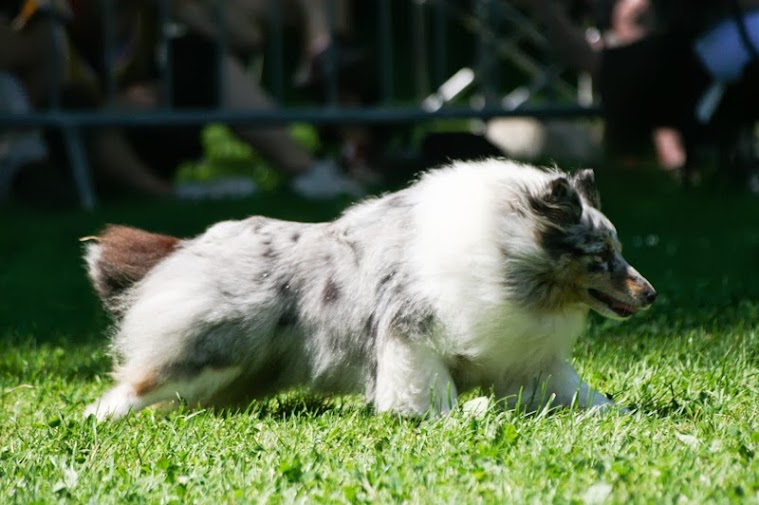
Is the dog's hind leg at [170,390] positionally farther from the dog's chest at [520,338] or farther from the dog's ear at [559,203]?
the dog's ear at [559,203]

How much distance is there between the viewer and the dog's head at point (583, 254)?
12.8 feet

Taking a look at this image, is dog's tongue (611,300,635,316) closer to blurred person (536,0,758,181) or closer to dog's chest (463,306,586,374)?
dog's chest (463,306,586,374)

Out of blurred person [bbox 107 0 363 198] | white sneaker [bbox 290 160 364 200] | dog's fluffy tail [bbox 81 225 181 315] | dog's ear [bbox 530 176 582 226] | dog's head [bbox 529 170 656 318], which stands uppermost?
dog's ear [bbox 530 176 582 226]

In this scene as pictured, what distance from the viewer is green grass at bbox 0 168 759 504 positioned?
3223mm

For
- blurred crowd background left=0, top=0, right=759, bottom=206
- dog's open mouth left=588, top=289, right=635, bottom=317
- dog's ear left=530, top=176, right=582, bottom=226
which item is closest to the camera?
dog's ear left=530, top=176, right=582, bottom=226

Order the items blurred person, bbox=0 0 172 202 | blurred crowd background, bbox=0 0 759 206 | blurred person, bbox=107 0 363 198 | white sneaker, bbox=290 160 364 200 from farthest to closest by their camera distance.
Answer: blurred person, bbox=107 0 363 198
white sneaker, bbox=290 160 364 200
blurred person, bbox=0 0 172 202
blurred crowd background, bbox=0 0 759 206

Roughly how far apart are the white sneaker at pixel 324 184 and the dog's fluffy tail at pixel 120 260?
4.42 m

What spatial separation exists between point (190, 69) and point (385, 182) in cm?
162

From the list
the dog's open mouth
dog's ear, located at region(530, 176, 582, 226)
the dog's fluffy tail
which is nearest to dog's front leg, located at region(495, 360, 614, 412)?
the dog's open mouth

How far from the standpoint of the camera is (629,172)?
9.90 meters

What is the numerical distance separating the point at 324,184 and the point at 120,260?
15.9 feet

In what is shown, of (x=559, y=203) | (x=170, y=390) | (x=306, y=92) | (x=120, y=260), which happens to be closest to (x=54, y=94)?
(x=306, y=92)

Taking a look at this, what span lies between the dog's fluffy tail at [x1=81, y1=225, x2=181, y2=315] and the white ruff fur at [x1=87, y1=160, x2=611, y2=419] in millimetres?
32

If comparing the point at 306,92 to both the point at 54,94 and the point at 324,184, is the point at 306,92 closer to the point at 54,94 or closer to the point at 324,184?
the point at 324,184
